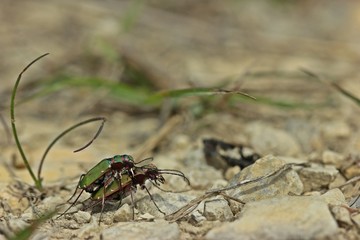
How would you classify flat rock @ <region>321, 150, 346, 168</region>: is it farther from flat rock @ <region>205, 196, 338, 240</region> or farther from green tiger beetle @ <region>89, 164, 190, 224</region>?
green tiger beetle @ <region>89, 164, 190, 224</region>

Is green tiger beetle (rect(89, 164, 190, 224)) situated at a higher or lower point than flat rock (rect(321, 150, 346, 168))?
higher

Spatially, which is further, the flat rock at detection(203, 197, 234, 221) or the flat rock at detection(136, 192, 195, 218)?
the flat rock at detection(136, 192, 195, 218)

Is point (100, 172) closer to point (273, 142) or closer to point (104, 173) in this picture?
point (104, 173)

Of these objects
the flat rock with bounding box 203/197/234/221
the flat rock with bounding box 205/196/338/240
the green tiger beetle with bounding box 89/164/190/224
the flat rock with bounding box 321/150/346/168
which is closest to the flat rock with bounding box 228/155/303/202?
the flat rock with bounding box 203/197/234/221

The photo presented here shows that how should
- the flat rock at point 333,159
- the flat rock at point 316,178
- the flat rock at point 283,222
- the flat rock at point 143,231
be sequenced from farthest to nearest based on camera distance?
the flat rock at point 333,159 < the flat rock at point 316,178 < the flat rock at point 143,231 < the flat rock at point 283,222

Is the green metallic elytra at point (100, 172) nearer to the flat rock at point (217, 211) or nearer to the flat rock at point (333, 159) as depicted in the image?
the flat rock at point (217, 211)

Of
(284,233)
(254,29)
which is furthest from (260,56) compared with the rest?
(284,233)

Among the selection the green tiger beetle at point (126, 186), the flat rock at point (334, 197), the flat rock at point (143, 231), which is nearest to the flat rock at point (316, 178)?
the flat rock at point (334, 197)
